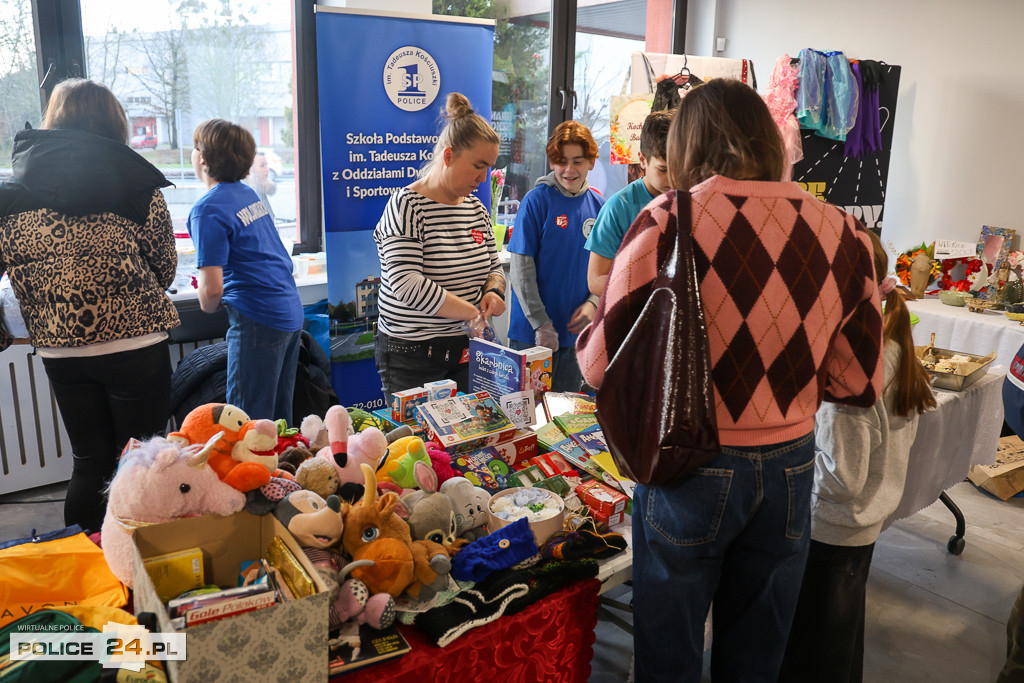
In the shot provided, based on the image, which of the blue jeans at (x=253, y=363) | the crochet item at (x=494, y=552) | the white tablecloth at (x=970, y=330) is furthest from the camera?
the white tablecloth at (x=970, y=330)

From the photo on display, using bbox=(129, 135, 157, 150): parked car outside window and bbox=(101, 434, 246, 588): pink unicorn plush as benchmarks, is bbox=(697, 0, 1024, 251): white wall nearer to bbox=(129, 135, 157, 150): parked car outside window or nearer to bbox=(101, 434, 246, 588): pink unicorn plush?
bbox=(129, 135, 157, 150): parked car outside window

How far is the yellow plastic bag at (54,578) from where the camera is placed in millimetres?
1268

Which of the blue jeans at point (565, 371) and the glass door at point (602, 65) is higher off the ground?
the glass door at point (602, 65)

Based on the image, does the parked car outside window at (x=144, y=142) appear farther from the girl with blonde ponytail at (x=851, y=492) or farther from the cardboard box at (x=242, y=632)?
the girl with blonde ponytail at (x=851, y=492)

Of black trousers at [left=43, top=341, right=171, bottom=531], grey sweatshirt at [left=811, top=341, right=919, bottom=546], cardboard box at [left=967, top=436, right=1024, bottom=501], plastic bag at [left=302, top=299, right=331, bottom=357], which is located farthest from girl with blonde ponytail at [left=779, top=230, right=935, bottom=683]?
plastic bag at [left=302, top=299, right=331, bottom=357]

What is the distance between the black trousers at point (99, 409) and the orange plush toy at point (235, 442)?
1031 mm

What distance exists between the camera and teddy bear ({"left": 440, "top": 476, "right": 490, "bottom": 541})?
1.50m

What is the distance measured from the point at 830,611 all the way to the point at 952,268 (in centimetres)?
344

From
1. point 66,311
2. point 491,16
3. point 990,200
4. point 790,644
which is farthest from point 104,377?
point 990,200

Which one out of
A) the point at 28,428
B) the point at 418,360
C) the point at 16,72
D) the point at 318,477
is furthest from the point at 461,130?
the point at 28,428

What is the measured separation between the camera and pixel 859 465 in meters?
1.66

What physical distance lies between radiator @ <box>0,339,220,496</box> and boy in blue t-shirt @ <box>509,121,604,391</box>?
2.02m

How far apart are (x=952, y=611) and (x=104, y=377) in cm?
288

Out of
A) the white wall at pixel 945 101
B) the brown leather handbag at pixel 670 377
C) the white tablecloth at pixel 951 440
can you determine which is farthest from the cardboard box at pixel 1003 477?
the brown leather handbag at pixel 670 377
